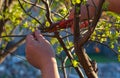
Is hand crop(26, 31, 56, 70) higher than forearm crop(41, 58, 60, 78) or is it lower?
higher

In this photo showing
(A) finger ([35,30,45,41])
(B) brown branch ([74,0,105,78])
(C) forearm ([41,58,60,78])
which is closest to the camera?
(C) forearm ([41,58,60,78])

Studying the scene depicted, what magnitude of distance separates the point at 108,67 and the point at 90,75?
8.66 meters

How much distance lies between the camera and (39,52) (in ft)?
4.18

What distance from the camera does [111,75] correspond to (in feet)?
32.1

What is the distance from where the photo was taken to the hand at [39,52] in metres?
1.23

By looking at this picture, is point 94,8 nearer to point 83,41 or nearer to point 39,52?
point 83,41

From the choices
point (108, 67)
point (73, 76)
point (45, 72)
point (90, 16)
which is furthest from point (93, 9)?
point (108, 67)

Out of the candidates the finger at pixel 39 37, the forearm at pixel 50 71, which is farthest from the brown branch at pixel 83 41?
the forearm at pixel 50 71

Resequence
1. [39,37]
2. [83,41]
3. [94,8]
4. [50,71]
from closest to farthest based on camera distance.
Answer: [50,71] → [39,37] → [94,8] → [83,41]

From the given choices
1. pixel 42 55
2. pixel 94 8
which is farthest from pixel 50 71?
pixel 94 8

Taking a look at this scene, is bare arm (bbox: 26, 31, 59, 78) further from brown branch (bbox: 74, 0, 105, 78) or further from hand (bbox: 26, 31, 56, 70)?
brown branch (bbox: 74, 0, 105, 78)

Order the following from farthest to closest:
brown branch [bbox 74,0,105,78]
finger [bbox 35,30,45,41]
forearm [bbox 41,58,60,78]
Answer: brown branch [bbox 74,0,105,78] → finger [bbox 35,30,45,41] → forearm [bbox 41,58,60,78]

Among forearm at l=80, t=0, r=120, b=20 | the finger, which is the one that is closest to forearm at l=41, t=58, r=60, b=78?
the finger

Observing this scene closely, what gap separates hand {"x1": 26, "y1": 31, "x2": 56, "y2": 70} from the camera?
1232 mm
